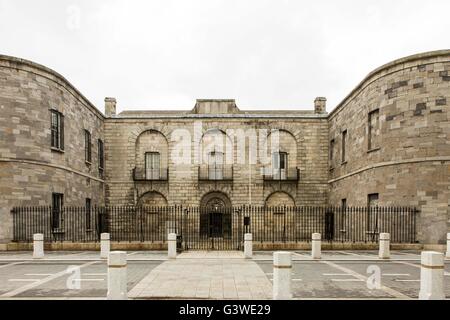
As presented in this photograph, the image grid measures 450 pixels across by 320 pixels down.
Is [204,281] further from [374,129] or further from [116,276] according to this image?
[374,129]

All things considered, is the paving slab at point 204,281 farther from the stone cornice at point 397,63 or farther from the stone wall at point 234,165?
the stone wall at point 234,165

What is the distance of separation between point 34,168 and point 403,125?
18.4 meters

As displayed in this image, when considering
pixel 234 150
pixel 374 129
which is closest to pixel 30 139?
pixel 234 150

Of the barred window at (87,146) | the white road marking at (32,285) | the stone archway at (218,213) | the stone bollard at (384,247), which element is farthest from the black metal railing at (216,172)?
the white road marking at (32,285)

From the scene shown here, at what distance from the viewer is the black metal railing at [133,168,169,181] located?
85.8 feet

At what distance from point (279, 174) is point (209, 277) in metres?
17.5

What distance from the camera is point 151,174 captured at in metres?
26.5

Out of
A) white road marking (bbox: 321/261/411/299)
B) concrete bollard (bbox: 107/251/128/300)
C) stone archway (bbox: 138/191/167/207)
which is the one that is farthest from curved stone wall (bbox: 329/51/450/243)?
concrete bollard (bbox: 107/251/128/300)

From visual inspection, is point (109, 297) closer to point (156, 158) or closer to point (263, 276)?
point (263, 276)

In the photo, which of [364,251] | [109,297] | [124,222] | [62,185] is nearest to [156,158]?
[124,222]

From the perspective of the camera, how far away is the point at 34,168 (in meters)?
17.4

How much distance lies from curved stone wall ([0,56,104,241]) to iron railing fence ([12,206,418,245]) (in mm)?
805

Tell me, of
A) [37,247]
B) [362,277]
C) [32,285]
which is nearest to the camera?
[32,285]

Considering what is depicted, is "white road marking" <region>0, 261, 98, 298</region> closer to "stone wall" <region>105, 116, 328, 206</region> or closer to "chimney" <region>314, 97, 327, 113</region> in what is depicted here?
"stone wall" <region>105, 116, 328, 206</region>
